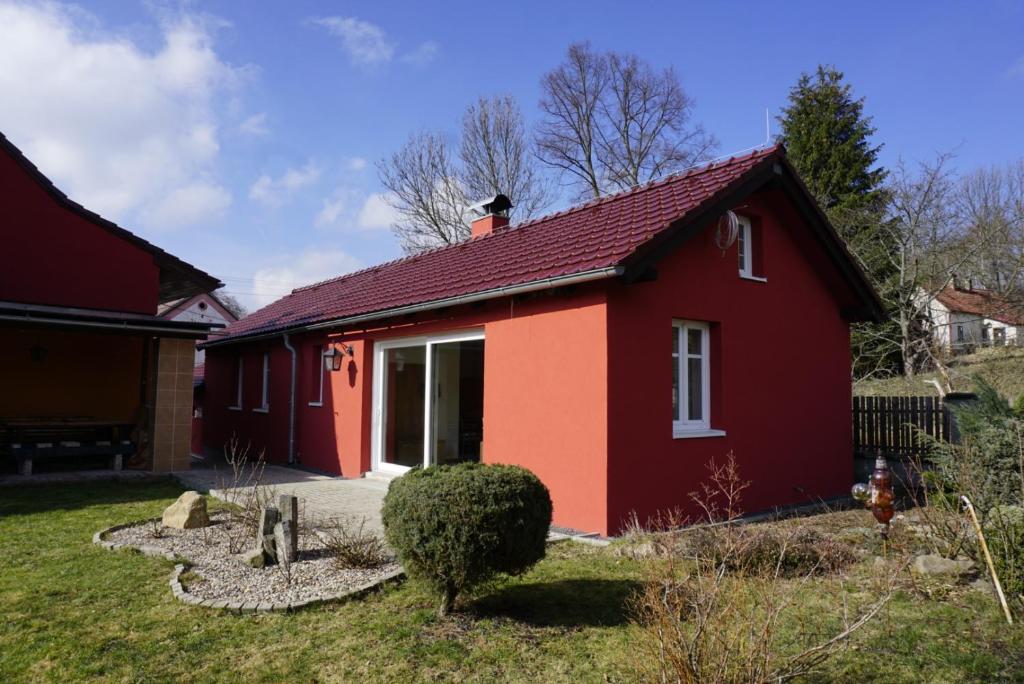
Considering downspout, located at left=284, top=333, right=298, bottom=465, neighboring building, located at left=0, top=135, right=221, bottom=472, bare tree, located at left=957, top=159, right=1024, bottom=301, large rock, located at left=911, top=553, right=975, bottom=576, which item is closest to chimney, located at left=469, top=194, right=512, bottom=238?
downspout, located at left=284, top=333, right=298, bottom=465

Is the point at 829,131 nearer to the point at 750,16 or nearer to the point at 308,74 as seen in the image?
the point at 750,16

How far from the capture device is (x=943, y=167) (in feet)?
70.9

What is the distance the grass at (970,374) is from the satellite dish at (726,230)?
39.8 feet

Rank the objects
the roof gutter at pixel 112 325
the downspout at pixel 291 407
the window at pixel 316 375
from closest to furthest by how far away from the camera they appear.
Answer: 1. the roof gutter at pixel 112 325
2. the window at pixel 316 375
3. the downspout at pixel 291 407

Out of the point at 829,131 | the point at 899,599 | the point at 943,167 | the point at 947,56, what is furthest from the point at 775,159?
the point at 829,131

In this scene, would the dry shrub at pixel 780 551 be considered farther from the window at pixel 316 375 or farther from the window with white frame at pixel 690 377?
the window at pixel 316 375

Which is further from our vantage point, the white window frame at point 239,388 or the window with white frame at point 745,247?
the white window frame at point 239,388

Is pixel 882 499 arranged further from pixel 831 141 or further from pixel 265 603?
pixel 831 141

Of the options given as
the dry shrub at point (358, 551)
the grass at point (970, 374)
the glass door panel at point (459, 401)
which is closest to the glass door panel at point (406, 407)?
the glass door panel at point (459, 401)

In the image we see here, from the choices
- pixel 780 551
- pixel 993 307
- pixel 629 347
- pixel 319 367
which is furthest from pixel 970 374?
pixel 319 367

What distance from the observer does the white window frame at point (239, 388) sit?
17.4 m

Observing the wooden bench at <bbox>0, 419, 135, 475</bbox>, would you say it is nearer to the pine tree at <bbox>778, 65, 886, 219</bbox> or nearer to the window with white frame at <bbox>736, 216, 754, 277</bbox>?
the window with white frame at <bbox>736, 216, 754, 277</bbox>

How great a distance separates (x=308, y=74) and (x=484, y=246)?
443 cm

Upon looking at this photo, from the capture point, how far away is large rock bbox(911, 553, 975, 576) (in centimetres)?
566
